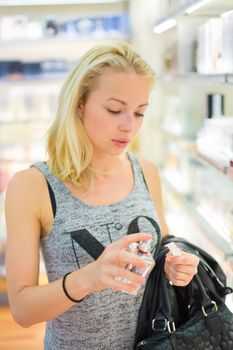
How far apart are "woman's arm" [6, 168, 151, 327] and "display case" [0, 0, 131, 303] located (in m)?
3.40

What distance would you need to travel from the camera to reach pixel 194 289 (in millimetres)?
1540

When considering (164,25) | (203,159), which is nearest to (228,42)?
(203,159)

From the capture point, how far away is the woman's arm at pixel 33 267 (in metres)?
1.23

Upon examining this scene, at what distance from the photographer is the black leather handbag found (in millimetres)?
1421

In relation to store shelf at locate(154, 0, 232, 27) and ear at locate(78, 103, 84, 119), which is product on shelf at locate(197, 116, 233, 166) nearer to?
store shelf at locate(154, 0, 232, 27)

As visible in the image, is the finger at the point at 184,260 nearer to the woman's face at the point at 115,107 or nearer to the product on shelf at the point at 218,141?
the woman's face at the point at 115,107

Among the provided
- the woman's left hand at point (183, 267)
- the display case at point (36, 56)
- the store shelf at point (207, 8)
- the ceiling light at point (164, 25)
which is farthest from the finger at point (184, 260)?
the display case at point (36, 56)

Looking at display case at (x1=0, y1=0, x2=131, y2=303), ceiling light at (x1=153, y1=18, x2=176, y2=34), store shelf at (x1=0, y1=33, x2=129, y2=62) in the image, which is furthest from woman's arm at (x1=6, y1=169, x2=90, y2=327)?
store shelf at (x1=0, y1=33, x2=129, y2=62)

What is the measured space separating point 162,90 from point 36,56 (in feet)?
4.67

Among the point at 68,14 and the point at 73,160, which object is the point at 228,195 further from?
the point at 68,14

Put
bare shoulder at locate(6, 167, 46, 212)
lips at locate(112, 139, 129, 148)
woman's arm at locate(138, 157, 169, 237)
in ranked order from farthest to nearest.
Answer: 1. woman's arm at locate(138, 157, 169, 237)
2. lips at locate(112, 139, 129, 148)
3. bare shoulder at locate(6, 167, 46, 212)

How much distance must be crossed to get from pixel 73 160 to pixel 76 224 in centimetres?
19

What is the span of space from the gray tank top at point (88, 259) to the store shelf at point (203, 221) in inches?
28.0

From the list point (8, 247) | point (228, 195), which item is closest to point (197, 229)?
point (228, 195)
